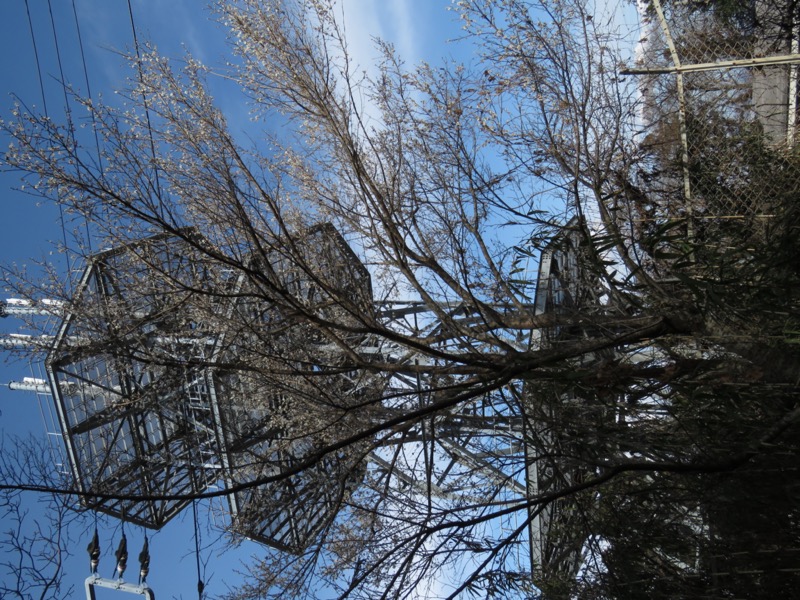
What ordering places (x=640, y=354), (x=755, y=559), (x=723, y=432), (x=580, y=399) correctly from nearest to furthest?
(x=755, y=559) < (x=723, y=432) < (x=580, y=399) < (x=640, y=354)

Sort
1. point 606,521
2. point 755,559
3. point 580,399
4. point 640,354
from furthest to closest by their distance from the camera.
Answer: point 640,354, point 580,399, point 606,521, point 755,559

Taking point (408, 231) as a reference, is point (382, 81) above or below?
above

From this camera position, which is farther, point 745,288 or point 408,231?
point 408,231

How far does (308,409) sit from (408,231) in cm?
225

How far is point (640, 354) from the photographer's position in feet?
21.9

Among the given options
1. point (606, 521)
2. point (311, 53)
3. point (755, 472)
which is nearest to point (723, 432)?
point (755, 472)

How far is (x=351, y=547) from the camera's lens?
6.22 metres

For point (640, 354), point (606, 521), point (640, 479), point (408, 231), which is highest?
point (408, 231)

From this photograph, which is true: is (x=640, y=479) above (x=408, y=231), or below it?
below

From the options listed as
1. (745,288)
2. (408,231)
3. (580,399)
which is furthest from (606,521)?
(408,231)

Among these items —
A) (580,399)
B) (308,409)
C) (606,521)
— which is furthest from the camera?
(308,409)

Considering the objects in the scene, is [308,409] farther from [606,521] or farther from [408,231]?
[606,521]

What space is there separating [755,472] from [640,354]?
239cm

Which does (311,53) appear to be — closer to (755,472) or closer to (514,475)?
(514,475)
